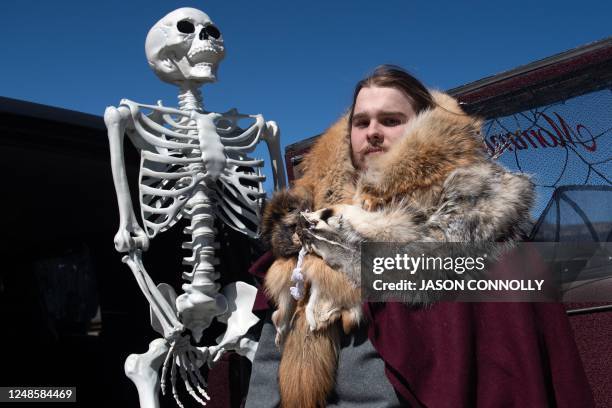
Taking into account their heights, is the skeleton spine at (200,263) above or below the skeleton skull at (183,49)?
below

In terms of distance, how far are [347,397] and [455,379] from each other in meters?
0.29

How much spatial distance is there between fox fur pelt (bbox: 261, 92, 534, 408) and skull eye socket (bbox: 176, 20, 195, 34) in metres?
1.61

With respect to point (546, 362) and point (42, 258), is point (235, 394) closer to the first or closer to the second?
point (42, 258)

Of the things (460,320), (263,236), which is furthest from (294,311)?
(460,320)

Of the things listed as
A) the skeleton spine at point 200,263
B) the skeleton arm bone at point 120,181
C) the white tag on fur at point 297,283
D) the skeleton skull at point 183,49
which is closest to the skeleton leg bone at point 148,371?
the skeleton spine at point 200,263

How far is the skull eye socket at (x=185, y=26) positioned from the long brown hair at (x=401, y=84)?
1513 mm

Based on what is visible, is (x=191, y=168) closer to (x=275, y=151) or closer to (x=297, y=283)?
(x=275, y=151)

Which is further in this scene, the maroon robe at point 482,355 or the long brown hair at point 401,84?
the long brown hair at point 401,84

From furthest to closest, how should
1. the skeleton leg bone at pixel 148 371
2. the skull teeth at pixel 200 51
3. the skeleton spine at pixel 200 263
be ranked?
the skull teeth at pixel 200 51 → the skeleton spine at pixel 200 263 → the skeleton leg bone at pixel 148 371

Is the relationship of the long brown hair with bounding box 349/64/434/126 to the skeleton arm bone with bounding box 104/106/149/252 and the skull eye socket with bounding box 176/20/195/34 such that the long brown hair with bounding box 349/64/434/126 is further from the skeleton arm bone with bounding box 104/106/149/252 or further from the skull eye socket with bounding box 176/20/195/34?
the skull eye socket with bounding box 176/20/195/34

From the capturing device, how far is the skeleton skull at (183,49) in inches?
115

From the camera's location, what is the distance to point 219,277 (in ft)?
8.96

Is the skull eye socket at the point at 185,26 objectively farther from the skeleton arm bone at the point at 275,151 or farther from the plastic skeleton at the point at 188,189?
the skeleton arm bone at the point at 275,151

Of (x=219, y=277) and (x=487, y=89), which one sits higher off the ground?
(x=487, y=89)
